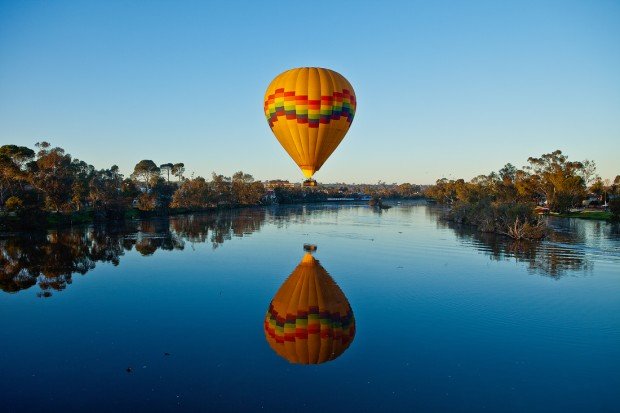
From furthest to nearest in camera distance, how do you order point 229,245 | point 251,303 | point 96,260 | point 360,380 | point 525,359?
point 229,245 → point 96,260 → point 251,303 → point 525,359 → point 360,380

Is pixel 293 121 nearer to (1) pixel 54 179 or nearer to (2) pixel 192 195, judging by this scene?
(1) pixel 54 179

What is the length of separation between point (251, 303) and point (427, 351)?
5561 mm

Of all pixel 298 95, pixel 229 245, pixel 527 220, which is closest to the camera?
pixel 298 95

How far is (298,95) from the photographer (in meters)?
17.0

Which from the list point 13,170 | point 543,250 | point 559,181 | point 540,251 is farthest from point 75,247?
point 559,181

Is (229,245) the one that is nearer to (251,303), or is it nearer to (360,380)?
(251,303)

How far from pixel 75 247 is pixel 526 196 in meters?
48.3

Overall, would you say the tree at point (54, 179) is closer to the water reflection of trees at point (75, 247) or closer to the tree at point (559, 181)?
the water reflection of trees at point (75, 247)

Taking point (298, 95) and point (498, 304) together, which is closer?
point (498, 304)

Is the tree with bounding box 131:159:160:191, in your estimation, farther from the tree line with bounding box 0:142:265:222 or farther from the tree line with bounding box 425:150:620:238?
the tree line with bounding box 425:150:620:238

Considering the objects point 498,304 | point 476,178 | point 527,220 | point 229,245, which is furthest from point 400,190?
point 498,304

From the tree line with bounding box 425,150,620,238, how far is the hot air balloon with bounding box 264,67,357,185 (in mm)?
16616

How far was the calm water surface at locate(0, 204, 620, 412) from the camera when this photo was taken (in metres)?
7.30

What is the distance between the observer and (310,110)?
17094 millimetres
